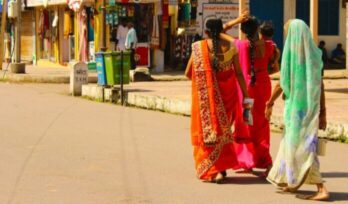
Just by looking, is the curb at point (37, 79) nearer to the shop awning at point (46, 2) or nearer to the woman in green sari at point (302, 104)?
the shop awning at point (46, 2)

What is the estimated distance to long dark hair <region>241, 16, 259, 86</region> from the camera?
8.45 m

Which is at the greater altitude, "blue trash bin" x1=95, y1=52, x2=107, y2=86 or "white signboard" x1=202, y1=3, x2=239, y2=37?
"white signboard" x1=202, y1=3, x2=239, y2=37

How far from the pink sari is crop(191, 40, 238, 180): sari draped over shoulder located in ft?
0.87

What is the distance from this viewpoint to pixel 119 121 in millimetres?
14125

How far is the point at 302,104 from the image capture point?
23.8 feet

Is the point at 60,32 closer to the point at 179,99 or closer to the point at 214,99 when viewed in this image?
the point at 179,99

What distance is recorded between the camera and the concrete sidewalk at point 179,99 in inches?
481

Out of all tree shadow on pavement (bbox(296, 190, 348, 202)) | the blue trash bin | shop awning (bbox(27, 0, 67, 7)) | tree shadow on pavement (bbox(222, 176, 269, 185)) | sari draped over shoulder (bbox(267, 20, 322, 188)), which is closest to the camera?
sari draped over shoulder (bbox(267, 20, 322, 188))

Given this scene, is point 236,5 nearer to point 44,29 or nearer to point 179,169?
Result: point 44,29

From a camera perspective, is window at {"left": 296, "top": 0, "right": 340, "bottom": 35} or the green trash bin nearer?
the green trash bin

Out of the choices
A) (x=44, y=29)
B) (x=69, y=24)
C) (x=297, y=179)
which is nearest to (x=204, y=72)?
(x=297, y=179)

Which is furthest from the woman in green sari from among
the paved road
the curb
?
the curb

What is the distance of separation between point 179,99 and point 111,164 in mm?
6538

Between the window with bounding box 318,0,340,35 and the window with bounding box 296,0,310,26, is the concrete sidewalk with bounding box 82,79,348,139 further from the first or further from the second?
the window with bounding box 318,0,340,35
